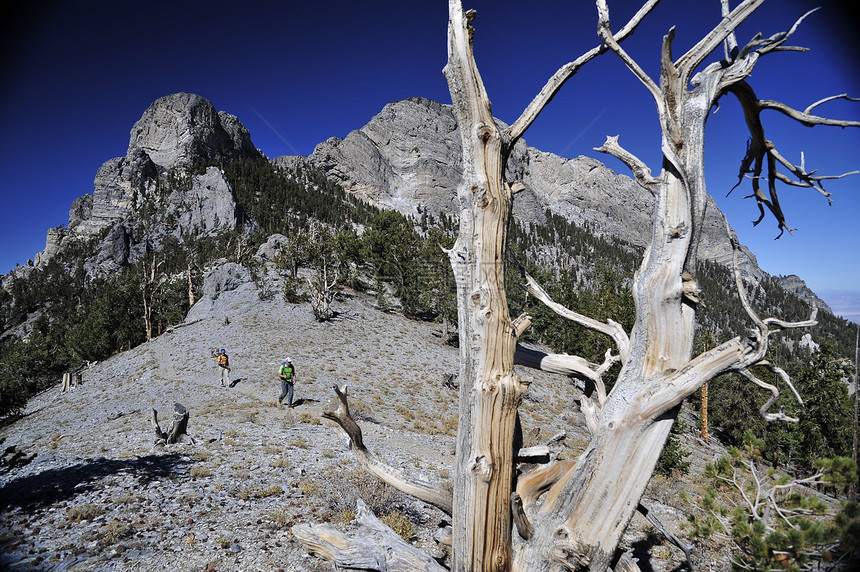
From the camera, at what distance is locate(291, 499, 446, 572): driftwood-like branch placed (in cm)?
312

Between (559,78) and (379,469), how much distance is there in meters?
3.48

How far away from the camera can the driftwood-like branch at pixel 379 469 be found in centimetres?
310

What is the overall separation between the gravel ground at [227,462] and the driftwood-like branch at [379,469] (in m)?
0.16

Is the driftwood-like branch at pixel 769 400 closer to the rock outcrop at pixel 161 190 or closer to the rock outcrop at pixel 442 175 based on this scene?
the rock outcrop at pixel 161 190

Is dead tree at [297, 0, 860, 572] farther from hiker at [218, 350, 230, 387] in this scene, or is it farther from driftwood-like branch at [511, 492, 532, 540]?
hiker at [218, 350, 230, 387]

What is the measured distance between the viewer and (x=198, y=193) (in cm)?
8525

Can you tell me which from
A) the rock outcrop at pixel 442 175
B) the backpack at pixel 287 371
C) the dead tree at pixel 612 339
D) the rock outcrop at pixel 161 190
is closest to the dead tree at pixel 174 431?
the backpack at pixel 287 371

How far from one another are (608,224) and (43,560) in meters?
186

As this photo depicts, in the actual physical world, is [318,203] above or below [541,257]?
above

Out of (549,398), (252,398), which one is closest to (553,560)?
(252,398)

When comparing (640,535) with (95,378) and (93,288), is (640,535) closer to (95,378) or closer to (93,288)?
(95,378)

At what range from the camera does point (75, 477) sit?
23.9ft

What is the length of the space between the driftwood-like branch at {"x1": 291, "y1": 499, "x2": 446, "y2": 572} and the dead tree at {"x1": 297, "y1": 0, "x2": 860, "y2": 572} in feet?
1.73

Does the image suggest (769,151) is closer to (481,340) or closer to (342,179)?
(481,340)
